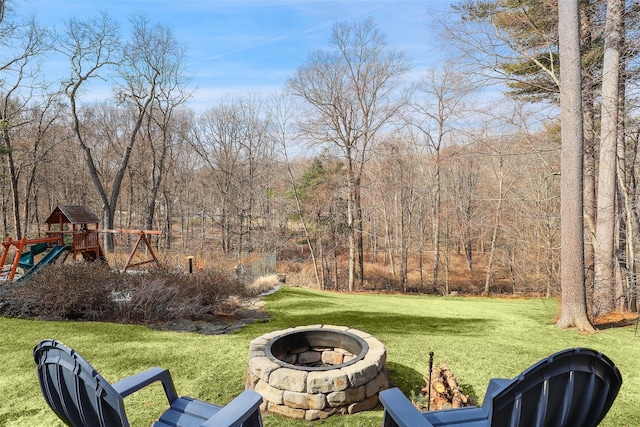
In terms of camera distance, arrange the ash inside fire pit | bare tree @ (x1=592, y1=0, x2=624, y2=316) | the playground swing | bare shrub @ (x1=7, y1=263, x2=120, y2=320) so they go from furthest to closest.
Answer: the playground swing < bare tree @ (x1=592, y1=0, x2=624, y2=316) < bare shrub @ (x1=7, y1=263, x2=120, y2=320) < the ash inside fire pit

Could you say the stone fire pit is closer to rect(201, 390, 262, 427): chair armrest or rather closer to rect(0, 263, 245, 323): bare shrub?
rect(201, 390, 262, 427): chair armrest

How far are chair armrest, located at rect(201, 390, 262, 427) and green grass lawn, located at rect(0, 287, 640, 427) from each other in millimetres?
1239

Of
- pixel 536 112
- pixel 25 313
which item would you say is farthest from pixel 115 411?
pixel 536 112

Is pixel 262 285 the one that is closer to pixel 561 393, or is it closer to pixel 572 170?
pixel 572 170

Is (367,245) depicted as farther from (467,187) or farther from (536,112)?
(536,112)

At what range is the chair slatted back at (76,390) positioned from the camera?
1308 mm

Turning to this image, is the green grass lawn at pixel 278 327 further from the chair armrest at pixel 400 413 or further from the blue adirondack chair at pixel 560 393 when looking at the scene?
the blue adirondack chair at pixel 560 393

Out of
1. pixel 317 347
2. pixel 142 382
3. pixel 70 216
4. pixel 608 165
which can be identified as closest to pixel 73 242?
→ pixel 70 216

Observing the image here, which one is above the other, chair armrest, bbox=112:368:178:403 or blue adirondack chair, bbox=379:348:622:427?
blue adirondack chair, bbox=379:348:622:427

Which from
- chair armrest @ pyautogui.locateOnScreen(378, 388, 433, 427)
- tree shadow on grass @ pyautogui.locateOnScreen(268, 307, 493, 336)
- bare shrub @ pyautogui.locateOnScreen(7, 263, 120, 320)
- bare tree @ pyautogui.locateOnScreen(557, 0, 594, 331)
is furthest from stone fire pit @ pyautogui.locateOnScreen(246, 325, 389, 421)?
bare shrub @ pyautogui.locateOnScreen(7, 263, 120, 320)

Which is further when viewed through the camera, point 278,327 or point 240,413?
point 278,327

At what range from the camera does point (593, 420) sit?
4.71ft

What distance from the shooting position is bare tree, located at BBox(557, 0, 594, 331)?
499 centimetres

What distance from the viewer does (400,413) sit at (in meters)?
1.60
